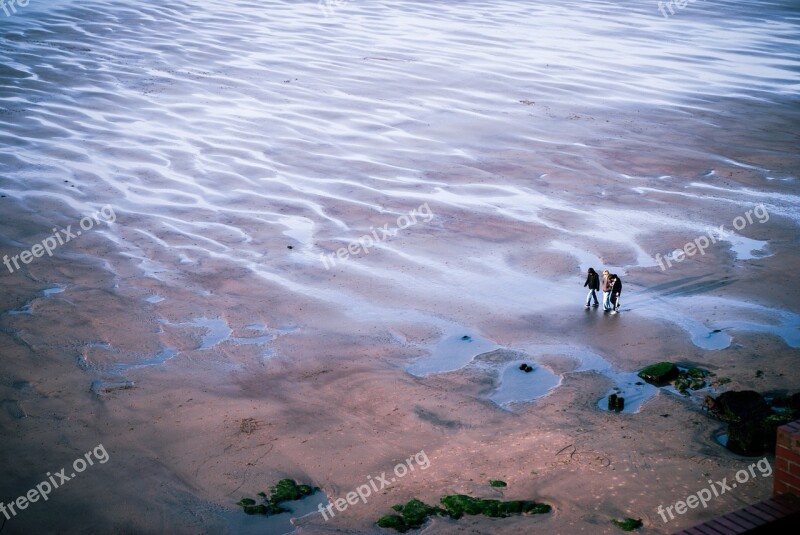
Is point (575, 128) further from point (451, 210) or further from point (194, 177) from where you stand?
point (194, 177)

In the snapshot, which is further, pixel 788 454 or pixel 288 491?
pixel 288 491

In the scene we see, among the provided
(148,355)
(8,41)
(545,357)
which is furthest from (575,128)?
(8,41)

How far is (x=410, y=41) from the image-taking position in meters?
37.2

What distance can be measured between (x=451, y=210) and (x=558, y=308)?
504 cm

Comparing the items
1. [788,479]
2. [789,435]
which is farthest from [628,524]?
[789,435]

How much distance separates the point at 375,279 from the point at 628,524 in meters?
7.86

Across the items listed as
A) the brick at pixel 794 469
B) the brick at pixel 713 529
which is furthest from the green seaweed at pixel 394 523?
the brick at pixel 794 469

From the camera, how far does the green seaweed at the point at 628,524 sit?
26.0 ft

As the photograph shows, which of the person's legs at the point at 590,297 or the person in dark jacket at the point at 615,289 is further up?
the person in dark jacket at the point at 615,289

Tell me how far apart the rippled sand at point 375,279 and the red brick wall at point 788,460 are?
2461mm

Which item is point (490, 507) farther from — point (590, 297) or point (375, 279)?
point (375, 279)

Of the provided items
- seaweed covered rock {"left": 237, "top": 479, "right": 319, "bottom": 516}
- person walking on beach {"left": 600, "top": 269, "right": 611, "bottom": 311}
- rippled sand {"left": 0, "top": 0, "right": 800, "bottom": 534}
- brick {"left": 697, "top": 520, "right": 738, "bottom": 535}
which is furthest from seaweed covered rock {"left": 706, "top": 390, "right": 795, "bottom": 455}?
seaweed covered rock {"left": 237, "top": 479, "right": 319, "bottom": 516}

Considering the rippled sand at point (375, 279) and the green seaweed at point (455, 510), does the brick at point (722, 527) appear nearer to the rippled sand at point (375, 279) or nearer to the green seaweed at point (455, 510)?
the rippled sand at point (375, 279)

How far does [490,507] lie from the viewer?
8344mm
